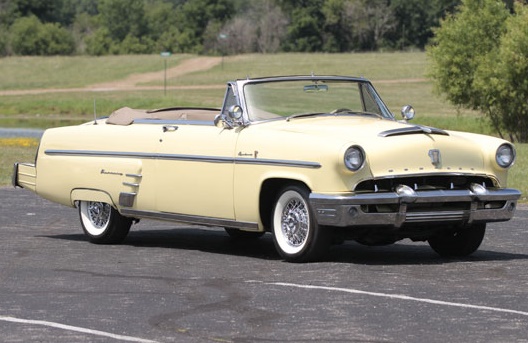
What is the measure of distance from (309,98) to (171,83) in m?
70.4

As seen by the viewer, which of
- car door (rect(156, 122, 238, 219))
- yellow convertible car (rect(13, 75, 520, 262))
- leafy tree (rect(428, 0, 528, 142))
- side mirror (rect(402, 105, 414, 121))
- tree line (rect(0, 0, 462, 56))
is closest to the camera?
yellow convertible car (rect(13, 75, 520, 262))

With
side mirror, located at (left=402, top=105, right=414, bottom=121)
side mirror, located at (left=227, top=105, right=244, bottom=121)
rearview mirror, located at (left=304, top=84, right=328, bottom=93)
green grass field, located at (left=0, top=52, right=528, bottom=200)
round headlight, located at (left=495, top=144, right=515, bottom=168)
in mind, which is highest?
rearview mirror, located at (left=304, top=84, right=328, bottom=93)

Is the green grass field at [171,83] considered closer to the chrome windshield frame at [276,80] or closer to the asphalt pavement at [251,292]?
the chrome windshield frame at [276,80]

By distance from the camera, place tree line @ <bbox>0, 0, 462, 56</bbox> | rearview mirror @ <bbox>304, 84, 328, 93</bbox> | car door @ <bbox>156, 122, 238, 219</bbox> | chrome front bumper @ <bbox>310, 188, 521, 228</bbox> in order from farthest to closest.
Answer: tree line @ <bbox>0, 0, 462, 56</bbox> → rearview mirror @ <bbox>304, 84, 328, 93</bbox> → car door @ <bbox>156, 122, 238, 219</bbox> → chrome front bumper @ <bbox>310, 188, 521, 228</bbox>

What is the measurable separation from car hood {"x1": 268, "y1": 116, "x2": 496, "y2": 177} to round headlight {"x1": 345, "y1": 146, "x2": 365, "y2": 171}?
0.17ft

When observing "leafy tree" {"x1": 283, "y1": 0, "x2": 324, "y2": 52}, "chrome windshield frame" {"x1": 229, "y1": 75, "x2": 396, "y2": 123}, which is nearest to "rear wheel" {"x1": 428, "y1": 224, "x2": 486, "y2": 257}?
"chrome windshield frame" {"x1": 229, "y1": 75, "x2": 396, "y2": 123}

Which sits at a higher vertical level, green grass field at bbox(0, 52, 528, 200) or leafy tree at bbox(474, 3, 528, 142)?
leafy tree at bbox(474, 3, 528, 142)

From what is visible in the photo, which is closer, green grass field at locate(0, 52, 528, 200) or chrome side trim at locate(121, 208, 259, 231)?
chrome side trim at locate(121, 208, 259, 231)

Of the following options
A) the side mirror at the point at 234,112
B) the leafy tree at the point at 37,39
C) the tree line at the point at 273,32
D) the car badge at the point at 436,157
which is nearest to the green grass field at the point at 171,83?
the tree line at the point at 273,32

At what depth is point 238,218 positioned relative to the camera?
11273 mm

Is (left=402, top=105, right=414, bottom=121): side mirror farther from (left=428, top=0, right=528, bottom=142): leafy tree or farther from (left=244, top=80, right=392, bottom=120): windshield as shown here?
(left=428, top=0, right=528, bottom=142): leafy tree

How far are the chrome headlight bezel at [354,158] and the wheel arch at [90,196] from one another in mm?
2981

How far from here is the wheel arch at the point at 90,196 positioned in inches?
492

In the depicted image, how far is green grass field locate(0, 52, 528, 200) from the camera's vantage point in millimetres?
61781
